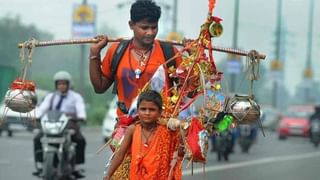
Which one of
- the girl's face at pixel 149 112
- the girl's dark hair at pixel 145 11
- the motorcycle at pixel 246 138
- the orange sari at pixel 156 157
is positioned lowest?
the motorcycle at pixel 246 138

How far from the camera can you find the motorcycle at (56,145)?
12711 mm

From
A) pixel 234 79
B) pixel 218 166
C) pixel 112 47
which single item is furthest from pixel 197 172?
pixel 234 79

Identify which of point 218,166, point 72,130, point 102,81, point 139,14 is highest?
point 139,14

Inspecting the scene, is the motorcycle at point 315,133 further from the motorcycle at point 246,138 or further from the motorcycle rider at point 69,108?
the motorcycle rider at point 69,108

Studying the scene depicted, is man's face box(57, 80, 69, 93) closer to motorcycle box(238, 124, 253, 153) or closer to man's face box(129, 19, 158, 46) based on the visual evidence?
man's face box(129, 19, 158, 46)

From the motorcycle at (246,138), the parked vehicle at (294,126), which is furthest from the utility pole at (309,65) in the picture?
the motorcycle at (246,138)

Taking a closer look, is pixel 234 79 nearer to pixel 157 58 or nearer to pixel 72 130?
pixel 72 130

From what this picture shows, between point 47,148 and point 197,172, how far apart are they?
4.22 metres

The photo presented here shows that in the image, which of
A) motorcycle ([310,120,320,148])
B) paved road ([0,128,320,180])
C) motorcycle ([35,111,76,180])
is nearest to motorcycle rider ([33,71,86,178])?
motorcycle ([35,111,76,180])

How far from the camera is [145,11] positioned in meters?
6.31

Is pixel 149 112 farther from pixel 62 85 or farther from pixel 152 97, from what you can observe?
pixel 62 85

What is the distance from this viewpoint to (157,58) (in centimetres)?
655

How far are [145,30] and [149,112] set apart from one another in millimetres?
718

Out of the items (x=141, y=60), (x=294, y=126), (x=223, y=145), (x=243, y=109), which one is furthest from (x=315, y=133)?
(x=243, y=109)
